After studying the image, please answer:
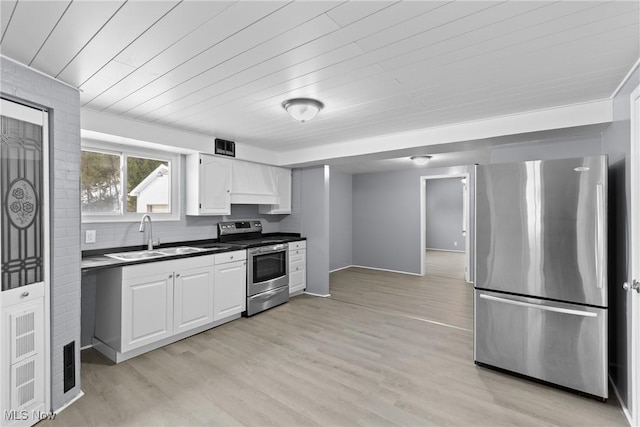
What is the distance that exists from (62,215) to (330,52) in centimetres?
206

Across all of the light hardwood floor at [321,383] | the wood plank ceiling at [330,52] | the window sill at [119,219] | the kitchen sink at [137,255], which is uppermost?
the wood plank ceiling at [330,52]

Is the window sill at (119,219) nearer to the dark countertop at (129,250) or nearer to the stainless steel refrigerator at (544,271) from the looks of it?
the dark countertop at (129,250)

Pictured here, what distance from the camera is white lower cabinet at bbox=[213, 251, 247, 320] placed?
3453mm

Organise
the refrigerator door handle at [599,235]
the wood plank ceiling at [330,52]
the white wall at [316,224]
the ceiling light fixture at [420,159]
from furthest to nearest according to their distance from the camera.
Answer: the ceiling light fixture at [420,159] < the white wall at [316,224] < the refrigerator door handle at [599,235] < the wood plank ceiling at [330,52]

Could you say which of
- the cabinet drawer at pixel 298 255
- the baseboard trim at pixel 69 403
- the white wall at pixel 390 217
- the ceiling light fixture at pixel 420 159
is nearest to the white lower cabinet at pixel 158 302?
the baseboard trim at pixel 69 403

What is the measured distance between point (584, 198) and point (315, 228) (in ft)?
10.9

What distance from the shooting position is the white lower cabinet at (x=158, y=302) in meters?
2.69

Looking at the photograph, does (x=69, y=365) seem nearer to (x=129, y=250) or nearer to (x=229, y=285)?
(x=129, y=250)

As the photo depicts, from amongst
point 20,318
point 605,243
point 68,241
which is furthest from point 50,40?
point 605,243

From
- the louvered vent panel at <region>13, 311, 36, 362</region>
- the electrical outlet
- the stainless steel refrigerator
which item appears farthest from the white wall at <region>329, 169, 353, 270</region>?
the louvered vent panel at <region>13, 311, 36, 362</region>

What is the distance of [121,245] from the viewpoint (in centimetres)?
320

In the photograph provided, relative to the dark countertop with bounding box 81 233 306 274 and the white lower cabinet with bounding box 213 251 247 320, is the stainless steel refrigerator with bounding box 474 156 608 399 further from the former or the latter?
the dark countertop with bounding box 81 233 306 274

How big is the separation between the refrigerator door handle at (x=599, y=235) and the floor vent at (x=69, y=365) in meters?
3.74

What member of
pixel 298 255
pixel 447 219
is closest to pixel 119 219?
pixel 298 255
